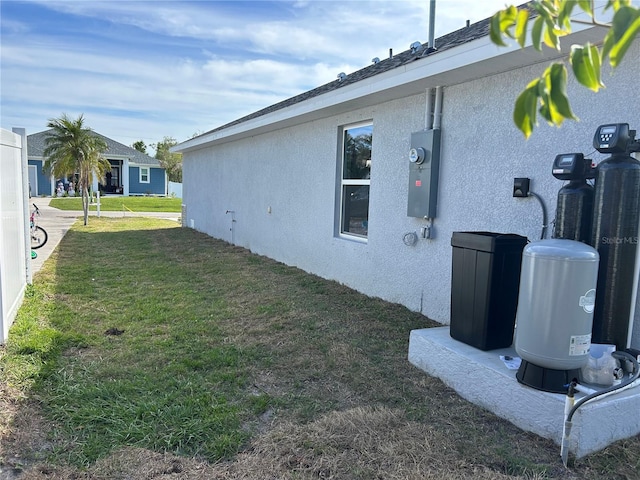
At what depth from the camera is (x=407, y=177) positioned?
586 centimetres

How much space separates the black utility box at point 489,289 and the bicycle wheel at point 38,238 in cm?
1021

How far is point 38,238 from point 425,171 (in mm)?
9660

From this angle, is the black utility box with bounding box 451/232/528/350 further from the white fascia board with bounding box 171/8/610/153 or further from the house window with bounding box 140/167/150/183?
the house window with bounding box 140/167/150/183

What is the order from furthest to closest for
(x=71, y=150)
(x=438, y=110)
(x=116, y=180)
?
(x=116, y=180), (x=71, y=150), (x=438, y=110)

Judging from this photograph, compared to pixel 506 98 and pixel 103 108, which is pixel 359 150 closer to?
pixel 506 98

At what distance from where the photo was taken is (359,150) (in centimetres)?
703

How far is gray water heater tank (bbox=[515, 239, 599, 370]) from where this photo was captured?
2764 mm

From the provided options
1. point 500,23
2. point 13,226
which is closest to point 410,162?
point 500,23

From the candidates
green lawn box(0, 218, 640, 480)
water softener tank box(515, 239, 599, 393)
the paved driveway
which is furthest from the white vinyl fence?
water softener tank box(515, 239, 599, 393)

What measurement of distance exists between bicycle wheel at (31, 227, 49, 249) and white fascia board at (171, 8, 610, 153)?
669 centimetres

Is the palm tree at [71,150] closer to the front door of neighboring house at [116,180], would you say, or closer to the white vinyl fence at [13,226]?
the white vinyl fence at [13,226]

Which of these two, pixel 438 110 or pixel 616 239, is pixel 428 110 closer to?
pixel 438 110

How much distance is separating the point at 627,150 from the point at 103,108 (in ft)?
110

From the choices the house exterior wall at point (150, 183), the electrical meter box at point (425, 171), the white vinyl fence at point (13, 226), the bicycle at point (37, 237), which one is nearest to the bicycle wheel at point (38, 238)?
the bicycle at point (37, 237)
